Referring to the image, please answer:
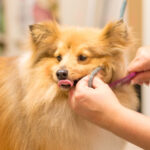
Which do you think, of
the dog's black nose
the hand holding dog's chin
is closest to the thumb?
the hand holding dog's chin

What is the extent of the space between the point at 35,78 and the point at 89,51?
0.23 meters

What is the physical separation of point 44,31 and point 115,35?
271 millimetres

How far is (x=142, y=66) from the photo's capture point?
0.76 metres

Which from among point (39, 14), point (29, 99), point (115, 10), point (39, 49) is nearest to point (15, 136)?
point (29, 99)

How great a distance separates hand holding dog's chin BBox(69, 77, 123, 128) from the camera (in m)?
0.66

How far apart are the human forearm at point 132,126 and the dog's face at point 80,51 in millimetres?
206

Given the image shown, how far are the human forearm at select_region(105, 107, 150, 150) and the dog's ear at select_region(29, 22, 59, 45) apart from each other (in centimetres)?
42

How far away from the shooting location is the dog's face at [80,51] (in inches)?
32.4

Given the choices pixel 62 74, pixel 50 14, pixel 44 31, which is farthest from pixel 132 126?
pixel 50 14

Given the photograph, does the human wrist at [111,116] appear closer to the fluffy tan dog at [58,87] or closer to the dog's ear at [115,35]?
the fluffy tan dog at [58,87]

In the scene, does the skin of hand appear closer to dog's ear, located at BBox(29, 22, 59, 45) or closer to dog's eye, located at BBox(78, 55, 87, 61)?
dog's eye, located at BBox(78, 55, 87, 61)

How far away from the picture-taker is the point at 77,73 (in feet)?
Result: 2.67

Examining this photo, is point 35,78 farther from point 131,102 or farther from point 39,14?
point 39,14

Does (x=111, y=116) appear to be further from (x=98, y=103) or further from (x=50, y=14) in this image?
(x=50, y=14)
